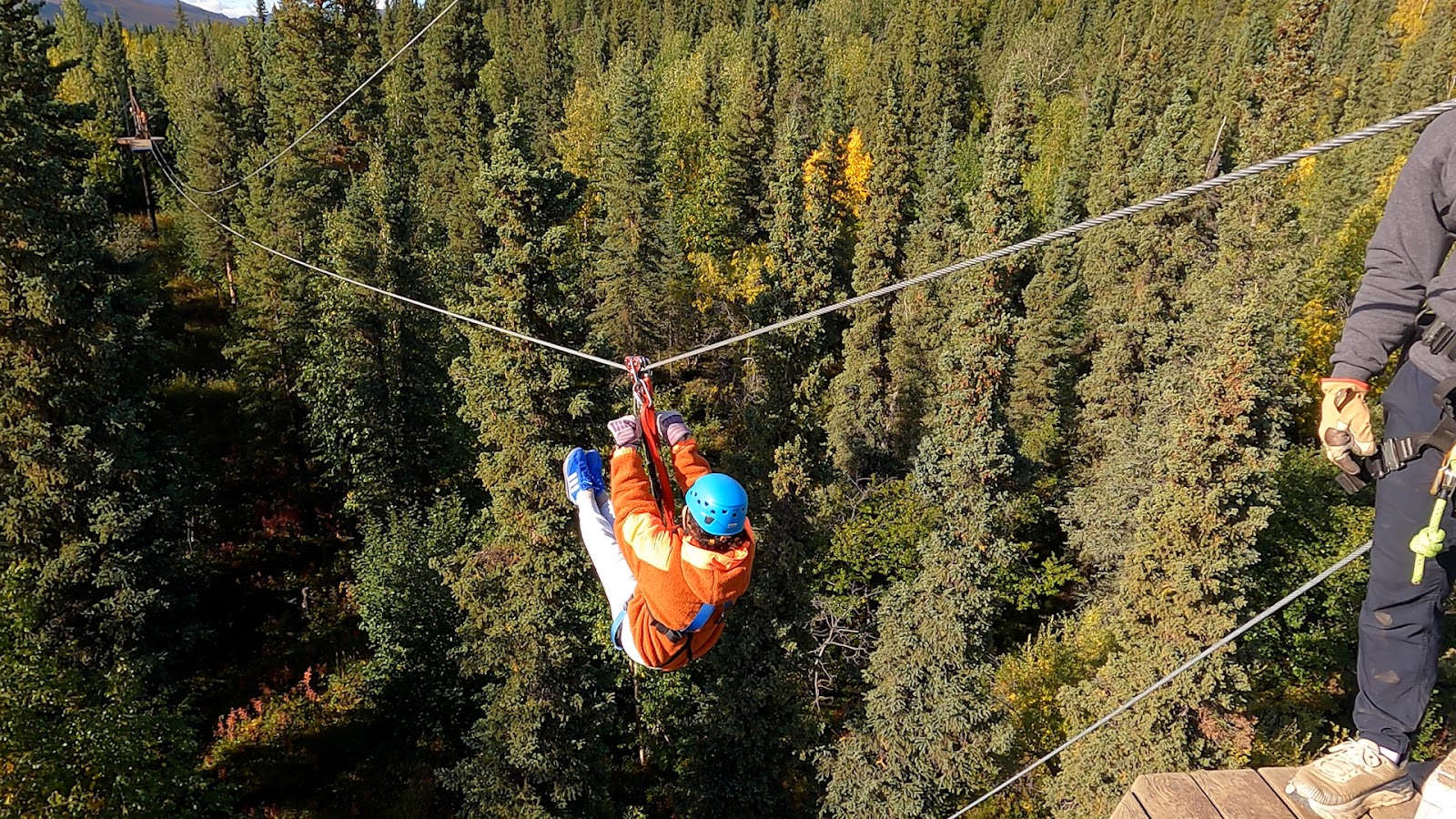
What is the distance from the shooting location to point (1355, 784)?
3.83 metres

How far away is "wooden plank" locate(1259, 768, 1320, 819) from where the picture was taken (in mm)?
3998

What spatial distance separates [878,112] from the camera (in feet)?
140

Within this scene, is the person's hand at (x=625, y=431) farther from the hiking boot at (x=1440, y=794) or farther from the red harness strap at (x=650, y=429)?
the hiking boot at (x=1440, y=794)

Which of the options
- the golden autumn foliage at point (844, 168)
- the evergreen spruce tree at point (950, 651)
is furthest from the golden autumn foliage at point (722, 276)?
the evergreen spruce tree at point (950, 651)

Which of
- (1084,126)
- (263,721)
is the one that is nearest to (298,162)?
(263,721)

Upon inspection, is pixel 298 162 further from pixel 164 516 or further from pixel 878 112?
pixel 878 112

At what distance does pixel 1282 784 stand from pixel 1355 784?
1.48 feet

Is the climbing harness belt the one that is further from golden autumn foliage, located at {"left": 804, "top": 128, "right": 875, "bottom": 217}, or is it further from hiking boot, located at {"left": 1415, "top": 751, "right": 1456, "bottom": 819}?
golden autumn foliage, located at {"left": 804, "top": 128, "right": 875, "bottom": 217}

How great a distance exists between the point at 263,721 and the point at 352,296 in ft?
41.8

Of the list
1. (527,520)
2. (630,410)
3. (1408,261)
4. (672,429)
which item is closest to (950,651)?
(527,520)

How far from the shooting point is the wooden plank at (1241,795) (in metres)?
3.99

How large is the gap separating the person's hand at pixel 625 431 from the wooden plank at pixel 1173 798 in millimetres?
3701

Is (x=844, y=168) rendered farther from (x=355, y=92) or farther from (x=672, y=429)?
(x=672, y=429)

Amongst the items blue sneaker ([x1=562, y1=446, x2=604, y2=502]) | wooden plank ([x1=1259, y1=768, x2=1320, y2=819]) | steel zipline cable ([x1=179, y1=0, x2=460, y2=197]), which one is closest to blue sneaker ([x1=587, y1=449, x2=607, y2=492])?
blue sneaker ([x1=562, y1=446, x2=604, y2=502])
